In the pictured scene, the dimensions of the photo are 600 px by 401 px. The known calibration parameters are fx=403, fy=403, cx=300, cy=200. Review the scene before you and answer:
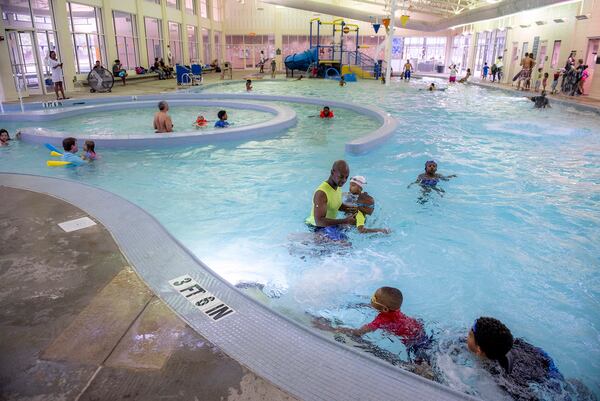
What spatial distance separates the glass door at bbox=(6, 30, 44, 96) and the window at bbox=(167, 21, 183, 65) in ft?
37.1

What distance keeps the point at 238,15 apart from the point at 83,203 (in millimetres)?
36910

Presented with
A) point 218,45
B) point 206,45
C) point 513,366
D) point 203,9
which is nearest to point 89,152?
point 513,366

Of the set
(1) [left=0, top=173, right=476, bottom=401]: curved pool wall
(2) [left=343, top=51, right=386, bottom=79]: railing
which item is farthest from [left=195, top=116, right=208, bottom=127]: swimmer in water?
(2) [left=343, top=51, right=386, bottom=79]: railing

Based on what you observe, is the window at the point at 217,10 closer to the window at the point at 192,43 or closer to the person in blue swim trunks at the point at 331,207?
the window at the point at 192,43

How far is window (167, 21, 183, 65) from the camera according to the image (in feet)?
87.3

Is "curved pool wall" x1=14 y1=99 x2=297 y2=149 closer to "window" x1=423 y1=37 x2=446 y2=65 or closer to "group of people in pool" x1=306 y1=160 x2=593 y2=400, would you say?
"group of people in pool" x1=306 y1=160 x2=593 y2=400

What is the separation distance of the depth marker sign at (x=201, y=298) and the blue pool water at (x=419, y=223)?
1.02 m

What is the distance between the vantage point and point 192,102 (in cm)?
1466

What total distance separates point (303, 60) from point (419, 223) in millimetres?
24224

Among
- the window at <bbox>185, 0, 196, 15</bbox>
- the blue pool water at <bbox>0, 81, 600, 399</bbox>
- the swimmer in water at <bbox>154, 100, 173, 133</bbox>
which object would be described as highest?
the window at <bbox>185, 0, 196, 15</bbox>

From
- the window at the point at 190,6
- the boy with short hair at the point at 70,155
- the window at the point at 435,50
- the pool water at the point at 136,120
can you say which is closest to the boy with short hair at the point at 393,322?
the boy with short hair at the point at 70,155

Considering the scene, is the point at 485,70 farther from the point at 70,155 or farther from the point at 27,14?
the point at 70,155

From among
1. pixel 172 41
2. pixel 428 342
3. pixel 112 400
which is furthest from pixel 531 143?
pixel 172 41

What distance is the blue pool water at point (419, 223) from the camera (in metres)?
3.83
